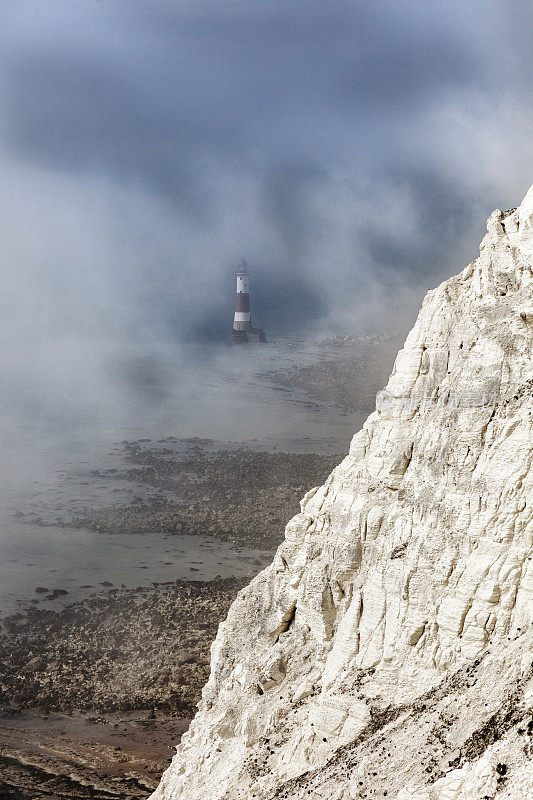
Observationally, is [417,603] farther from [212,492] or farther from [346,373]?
[346,373]

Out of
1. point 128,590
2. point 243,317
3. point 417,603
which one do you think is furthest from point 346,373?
point 417,603

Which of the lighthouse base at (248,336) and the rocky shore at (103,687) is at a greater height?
the lighthouse base at (248,336)

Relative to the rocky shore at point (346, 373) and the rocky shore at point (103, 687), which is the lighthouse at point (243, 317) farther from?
the rocky shore at point (103, 687)

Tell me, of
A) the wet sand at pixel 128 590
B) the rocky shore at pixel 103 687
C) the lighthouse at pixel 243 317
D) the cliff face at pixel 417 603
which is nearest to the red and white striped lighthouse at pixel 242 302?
the lighthouse at pixel 243 317

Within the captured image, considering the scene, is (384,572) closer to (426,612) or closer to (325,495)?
(426,612)

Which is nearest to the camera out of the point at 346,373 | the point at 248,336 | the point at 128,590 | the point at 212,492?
the point at 128,590

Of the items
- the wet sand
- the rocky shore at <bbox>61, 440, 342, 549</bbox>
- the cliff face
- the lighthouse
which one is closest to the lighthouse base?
the lighthouse

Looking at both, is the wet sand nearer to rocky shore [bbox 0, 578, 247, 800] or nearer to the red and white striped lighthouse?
rocky shore [bbox 0, 578, 247, 800]
